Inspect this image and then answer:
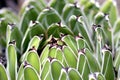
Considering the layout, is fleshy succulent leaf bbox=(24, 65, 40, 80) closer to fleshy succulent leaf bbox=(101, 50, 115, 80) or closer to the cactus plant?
the cactus plant

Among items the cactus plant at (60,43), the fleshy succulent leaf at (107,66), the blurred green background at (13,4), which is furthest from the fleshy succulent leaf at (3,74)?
the blurred green background at (13,4)

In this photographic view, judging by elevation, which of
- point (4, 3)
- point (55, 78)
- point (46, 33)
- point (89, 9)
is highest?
point (4, 3)

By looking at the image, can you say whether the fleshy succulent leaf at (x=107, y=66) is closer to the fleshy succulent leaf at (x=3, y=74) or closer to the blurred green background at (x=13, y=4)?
the fleshy succulent leaf at (x=3, y=74)

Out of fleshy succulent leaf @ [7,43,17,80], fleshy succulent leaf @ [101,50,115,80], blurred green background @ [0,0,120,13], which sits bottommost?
fleshy succulent leaf @ [101,50,115,80]

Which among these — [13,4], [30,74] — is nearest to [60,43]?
[30,74]

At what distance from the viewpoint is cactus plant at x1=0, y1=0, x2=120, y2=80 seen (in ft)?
2.42

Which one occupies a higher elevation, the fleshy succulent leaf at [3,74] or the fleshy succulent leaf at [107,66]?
the fleshy succulent leaf at [3,74]

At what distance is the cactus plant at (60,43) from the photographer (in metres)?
0.74

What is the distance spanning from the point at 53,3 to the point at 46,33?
0.13m

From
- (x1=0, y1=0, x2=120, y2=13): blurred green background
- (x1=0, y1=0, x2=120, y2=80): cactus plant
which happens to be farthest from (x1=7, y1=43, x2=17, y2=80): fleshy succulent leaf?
(x1=0, y1=0, x2=120, y2=13): blurred green background

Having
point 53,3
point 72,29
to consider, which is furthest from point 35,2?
point 72,29

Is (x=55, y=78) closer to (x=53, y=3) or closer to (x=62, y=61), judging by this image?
(x=62, y=61)

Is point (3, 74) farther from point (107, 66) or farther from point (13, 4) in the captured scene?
point (13, 4)

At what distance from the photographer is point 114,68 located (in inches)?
32.7
